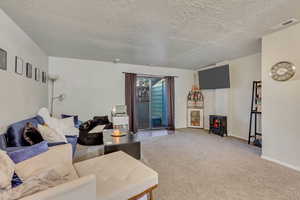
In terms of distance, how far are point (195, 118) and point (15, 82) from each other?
17.8ft

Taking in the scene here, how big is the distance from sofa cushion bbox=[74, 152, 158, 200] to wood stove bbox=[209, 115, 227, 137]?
3774 millimetres

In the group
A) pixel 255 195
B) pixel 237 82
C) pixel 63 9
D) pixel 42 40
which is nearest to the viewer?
pixel 255 195

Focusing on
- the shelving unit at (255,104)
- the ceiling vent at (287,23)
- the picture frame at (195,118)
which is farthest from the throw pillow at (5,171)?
the picture frame at (195,118)

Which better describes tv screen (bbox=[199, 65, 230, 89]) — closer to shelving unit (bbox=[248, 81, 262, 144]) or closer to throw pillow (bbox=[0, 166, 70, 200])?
shelving unit (bbox=[248, 81, 262, 144])

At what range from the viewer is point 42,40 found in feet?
9.83

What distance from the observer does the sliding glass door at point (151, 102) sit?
5520 mm

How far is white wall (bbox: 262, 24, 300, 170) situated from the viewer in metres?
2.43

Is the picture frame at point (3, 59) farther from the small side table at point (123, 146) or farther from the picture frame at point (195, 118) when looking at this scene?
the picture frame at point (195, 118)

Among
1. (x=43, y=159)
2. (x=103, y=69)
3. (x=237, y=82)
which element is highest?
(x=103, y=69)

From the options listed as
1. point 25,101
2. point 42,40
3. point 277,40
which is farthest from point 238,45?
point 25,101

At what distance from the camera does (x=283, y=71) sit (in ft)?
8.35

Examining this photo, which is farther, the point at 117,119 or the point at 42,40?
the point at 117,119

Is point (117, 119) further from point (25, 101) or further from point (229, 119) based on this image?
point (229, 119)

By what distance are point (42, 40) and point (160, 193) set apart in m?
3.50
